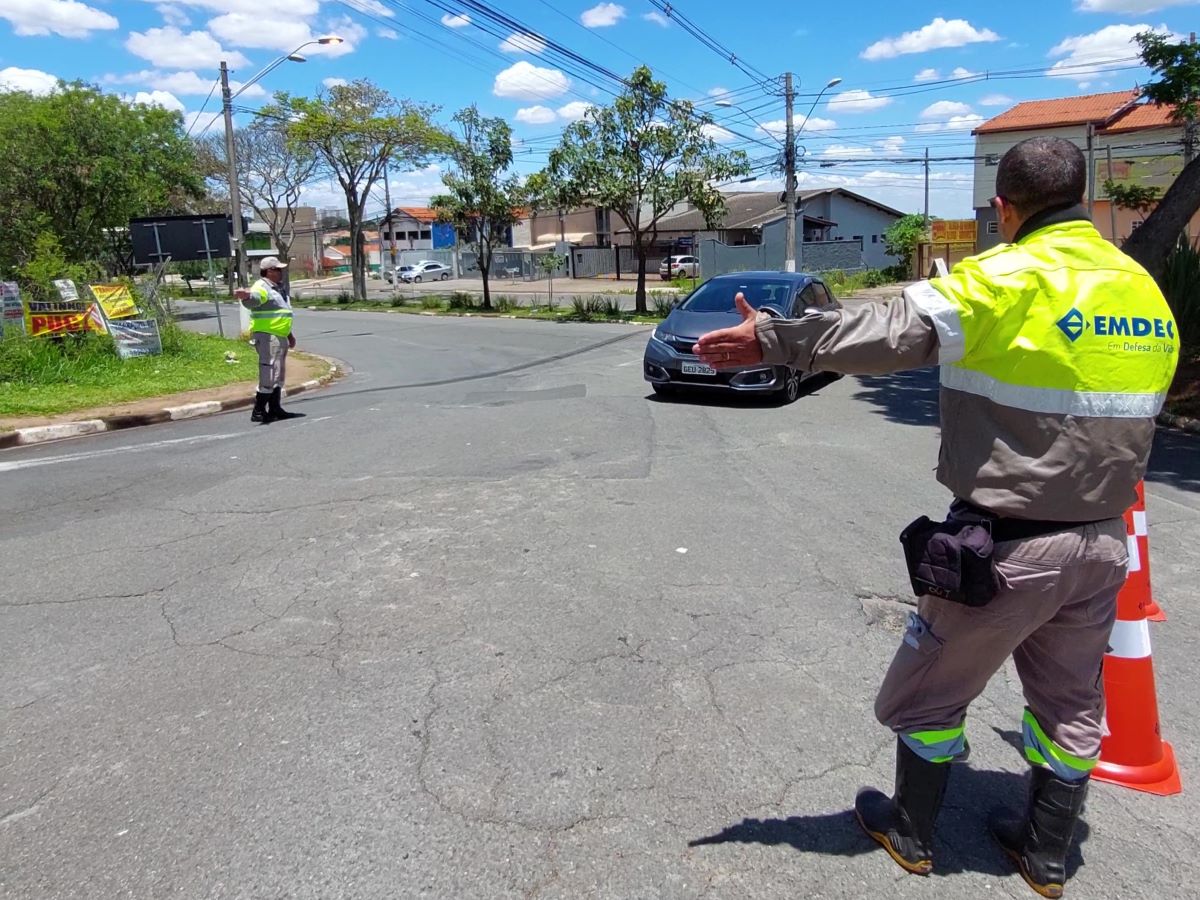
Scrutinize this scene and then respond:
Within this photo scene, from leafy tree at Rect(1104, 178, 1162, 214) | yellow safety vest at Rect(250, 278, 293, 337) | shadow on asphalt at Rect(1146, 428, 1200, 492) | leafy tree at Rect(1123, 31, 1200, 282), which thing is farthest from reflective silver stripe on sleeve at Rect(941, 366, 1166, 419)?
leafy tree at Rect(1104, 178, 1162, 214)

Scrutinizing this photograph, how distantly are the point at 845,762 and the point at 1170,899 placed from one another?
1.00m

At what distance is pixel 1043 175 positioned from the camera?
2.39m

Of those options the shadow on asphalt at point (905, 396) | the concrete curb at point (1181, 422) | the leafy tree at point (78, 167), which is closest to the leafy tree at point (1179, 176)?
the concrete curb at point (1181, 422)

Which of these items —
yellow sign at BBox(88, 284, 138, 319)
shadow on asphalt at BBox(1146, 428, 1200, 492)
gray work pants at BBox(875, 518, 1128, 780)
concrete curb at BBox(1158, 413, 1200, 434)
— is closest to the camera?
gray work pants at BBox(875, 518, 1128, 780)

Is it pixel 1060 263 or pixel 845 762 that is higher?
pixel 1060 263

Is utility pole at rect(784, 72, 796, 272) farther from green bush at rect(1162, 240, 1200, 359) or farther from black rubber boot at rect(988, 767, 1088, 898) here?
black rubber boot at rect(988, 767, 1088, 898)

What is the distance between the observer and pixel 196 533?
5.94m

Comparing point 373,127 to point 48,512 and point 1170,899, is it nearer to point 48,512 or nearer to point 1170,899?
point 48,512

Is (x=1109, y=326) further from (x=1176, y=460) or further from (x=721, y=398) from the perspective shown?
(x=721, y=398)

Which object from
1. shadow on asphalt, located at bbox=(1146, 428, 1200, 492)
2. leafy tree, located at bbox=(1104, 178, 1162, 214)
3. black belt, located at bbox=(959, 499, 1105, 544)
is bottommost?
shadow on asphalt, located at bbox=(1146, 428, 1200, 492)

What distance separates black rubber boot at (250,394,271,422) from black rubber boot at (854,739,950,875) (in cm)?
922

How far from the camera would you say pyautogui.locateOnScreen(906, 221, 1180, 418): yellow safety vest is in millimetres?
2234

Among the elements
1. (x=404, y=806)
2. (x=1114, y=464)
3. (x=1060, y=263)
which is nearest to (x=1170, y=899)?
(x=1114, y=464)

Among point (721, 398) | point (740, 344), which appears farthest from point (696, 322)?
point (740, 344)
